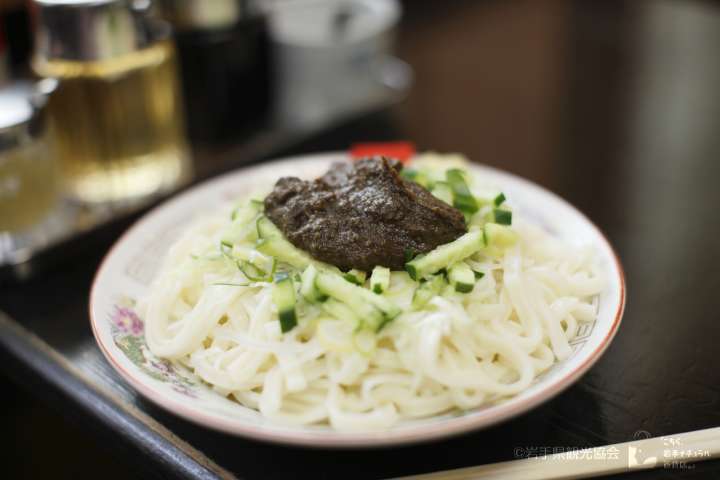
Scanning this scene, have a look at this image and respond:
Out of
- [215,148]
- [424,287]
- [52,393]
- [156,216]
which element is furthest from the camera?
[215,148]

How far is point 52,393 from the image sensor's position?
2047mm

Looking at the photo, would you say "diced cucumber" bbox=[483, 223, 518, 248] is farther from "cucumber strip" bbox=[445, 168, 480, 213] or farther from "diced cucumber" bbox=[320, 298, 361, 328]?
"diced cucumber" bbox=[320, 298, 361, 328]

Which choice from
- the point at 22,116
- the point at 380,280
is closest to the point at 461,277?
the point at 380,280

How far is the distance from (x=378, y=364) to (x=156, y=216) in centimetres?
106

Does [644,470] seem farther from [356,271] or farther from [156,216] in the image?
[156,216]

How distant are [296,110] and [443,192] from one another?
5.42 feet

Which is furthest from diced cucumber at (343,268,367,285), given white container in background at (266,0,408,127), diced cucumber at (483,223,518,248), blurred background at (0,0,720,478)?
white container in background at (266,0,408,127)

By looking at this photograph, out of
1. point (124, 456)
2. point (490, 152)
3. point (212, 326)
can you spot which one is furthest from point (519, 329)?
point (490, 152)

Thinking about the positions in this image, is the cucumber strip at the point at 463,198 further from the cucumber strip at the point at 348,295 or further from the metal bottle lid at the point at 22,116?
the metal bottle lid at the point at 22,116

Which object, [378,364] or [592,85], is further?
[592,85]

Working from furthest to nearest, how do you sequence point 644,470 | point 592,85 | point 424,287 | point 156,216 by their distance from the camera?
point 592,85, point 156,216, point 424,287, point 644,470

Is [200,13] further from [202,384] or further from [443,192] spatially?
[202,384]

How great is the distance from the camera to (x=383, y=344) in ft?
5.60

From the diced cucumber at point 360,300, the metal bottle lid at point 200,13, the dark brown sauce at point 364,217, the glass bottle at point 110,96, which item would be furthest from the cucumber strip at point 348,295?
the metal bottle lid at point 200,13
